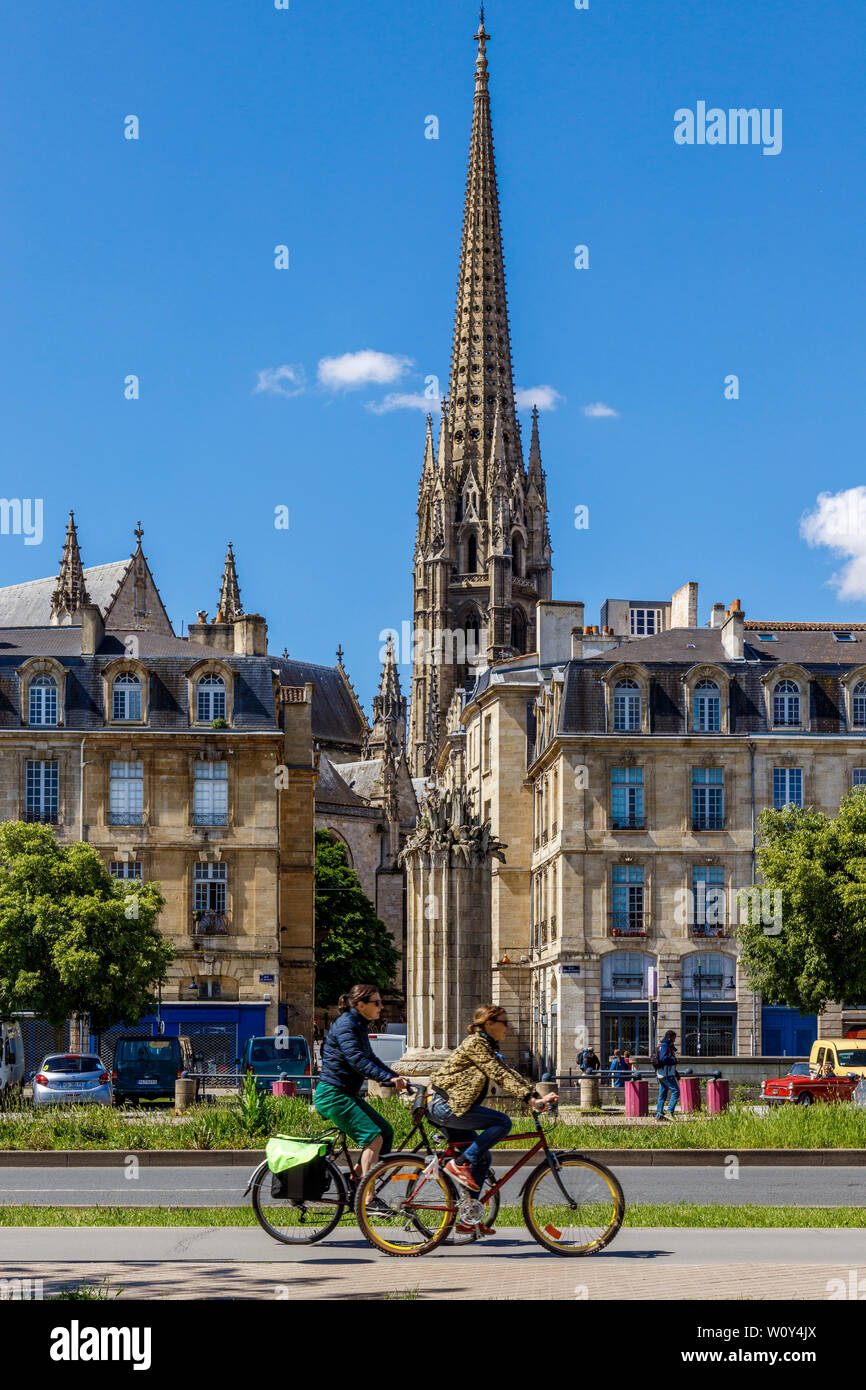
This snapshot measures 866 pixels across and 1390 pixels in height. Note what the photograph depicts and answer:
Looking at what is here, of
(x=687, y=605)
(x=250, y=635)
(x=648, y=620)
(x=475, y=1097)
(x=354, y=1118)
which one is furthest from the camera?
(x=648, y=620)

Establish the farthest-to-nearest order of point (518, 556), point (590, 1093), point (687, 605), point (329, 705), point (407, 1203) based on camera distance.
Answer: point (518, 556), point (329, 705), point (687, 605), point (590, 1093), point (407, 1203)

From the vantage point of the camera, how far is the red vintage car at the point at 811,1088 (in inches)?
1267

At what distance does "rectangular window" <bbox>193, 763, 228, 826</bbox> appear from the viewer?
5219 centimetres

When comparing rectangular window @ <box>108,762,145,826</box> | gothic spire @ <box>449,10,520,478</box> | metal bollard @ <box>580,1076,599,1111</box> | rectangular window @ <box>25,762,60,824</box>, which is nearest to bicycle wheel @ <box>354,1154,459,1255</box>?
metal bollard @ <box>580,1076,599,1111</box>

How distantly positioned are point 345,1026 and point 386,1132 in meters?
0.79

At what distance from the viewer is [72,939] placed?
143 ft

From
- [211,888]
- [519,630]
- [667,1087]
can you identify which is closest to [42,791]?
[211,888]

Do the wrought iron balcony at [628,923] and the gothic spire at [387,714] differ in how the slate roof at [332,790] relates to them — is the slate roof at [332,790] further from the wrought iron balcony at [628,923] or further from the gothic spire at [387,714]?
the wrought iron balcony at [628,923]

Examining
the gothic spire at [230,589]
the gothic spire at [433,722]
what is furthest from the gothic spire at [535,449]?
the gothic spire at [230,589]

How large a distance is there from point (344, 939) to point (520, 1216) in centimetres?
7018

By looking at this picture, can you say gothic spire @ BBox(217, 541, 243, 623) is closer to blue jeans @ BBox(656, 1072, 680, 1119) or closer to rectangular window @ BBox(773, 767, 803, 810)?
rectangular window @ BBox(773, 767, 803, 810)

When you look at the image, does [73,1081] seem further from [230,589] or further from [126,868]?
[230,589]

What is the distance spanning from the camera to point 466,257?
144375 millimetres
